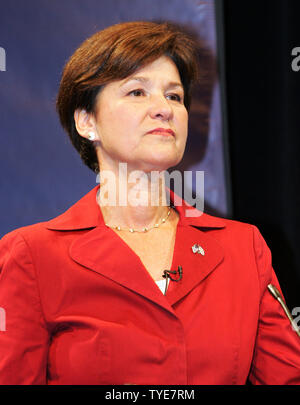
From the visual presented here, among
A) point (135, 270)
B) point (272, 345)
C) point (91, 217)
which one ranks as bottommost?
point (272, 345)

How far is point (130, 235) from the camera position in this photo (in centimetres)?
136

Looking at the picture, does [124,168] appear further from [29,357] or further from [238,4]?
[238,4]

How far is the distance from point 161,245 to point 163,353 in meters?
0.29

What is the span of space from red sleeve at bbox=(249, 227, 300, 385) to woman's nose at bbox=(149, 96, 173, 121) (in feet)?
1.39

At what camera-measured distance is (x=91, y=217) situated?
4.38ft

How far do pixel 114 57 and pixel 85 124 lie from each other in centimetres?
20

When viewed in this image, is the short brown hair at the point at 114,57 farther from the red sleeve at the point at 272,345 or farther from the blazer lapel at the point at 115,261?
the red sleeve at the point at 272,345

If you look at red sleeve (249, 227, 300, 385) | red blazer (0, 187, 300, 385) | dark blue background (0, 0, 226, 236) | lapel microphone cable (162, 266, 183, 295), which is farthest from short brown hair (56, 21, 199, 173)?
red sleeve (249, 227, 300, 385)

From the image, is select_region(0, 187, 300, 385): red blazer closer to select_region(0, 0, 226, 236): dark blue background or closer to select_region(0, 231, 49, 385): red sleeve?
select_region(0, 231, 49, 385): red sleeve

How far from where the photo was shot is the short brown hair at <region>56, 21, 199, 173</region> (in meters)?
1.27
